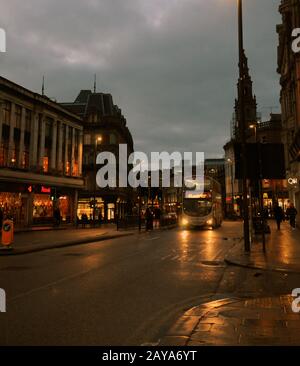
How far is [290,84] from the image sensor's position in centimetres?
3625

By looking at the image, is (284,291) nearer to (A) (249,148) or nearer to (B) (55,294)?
(B) (55,294)

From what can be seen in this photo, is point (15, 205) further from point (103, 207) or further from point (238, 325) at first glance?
point (238, 325)

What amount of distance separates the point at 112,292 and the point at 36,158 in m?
35.9

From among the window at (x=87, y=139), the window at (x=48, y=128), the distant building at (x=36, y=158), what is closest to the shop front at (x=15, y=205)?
the distant building at (x=36, y=158)

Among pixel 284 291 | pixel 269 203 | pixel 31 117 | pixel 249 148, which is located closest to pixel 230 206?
pixel 269 203

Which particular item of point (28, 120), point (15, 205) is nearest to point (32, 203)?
point (15, 205)

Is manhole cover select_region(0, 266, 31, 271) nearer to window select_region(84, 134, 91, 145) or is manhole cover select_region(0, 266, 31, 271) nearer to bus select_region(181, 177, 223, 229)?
bus select_region(181, 177, 223, 229)

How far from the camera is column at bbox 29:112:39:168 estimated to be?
41312 millimetres

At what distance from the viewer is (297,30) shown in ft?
97.0

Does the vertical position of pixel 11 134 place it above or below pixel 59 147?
below

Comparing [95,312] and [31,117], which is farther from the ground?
[31,117]

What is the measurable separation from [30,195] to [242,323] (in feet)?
121

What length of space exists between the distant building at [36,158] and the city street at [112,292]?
841 inches

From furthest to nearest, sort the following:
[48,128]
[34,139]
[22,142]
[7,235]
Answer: [48,128]
[34,139]
[22,142]
[7,235]
